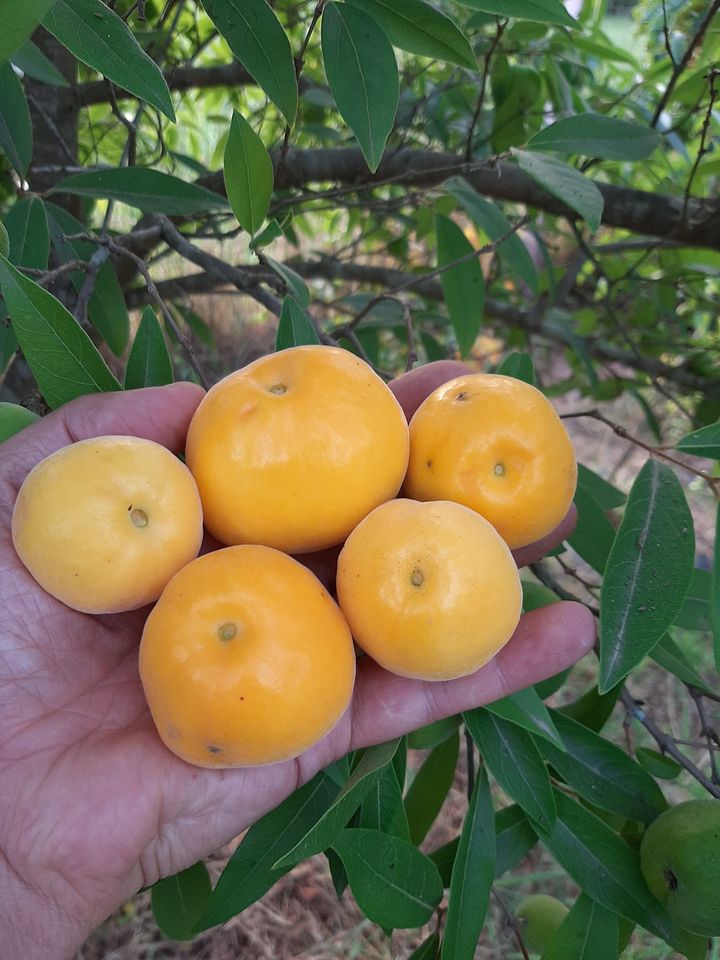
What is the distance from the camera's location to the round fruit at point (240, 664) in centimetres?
83

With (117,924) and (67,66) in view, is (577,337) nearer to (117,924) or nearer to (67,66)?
(67,66)

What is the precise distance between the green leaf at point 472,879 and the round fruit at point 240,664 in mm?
435

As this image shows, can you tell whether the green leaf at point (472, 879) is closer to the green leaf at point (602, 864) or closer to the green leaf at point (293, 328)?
the green leaf at point (602, 864)

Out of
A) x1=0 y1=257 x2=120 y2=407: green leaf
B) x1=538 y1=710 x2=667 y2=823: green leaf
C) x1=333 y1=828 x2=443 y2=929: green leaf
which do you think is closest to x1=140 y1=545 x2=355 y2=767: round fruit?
x1=333 y1=828 x2=443 y2=929: green leaf

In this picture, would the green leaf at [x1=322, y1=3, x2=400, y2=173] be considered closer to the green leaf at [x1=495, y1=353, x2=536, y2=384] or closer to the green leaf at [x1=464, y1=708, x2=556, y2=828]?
the green leaf at [x1=495, y1=353, x2=536, y2=384]

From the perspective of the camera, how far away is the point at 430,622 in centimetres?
87

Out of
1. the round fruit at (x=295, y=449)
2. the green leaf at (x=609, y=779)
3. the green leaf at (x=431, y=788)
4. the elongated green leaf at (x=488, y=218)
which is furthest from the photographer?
the elongated green leaf at (x=488, y=218)

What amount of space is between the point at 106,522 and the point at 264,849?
0.63 m

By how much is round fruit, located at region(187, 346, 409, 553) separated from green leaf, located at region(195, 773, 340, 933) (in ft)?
1.51

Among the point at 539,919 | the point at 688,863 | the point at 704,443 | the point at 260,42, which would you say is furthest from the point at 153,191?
the point at 539,919

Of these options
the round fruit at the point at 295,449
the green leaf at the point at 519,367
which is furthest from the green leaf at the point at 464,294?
the round fruit at the point at 295,449

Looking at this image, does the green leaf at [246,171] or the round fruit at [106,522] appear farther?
the green leaf at [246,171]

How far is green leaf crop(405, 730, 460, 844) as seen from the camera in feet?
4.64

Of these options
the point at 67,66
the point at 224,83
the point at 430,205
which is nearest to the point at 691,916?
the point at 430,205
